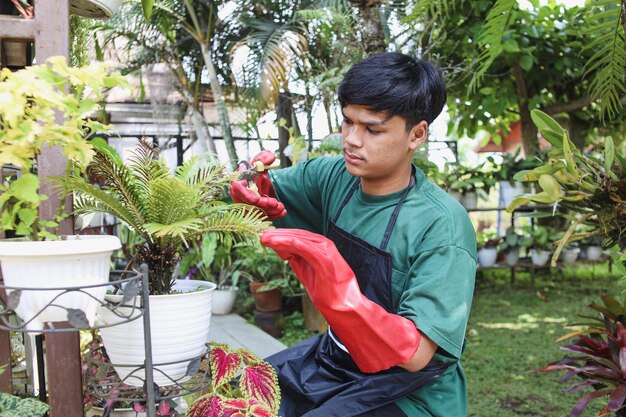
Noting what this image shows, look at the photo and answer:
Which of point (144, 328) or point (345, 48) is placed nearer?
point (144, 328)

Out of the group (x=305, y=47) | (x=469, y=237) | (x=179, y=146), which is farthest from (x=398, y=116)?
(x=179, y=146)

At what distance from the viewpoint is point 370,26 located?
3.63 metres

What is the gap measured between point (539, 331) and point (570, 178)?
352 centimetres

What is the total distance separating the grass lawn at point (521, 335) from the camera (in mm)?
3693

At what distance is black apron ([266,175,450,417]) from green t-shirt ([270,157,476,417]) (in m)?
0.03

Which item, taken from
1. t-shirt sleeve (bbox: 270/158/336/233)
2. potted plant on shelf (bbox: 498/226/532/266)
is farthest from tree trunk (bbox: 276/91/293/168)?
t-shirt sleeve (bbox: 270/158/336/233)

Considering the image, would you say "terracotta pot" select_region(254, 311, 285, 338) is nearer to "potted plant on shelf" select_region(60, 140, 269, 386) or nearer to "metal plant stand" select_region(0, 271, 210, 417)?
"metal plant stand" select_region(0, 271, 210, 417)

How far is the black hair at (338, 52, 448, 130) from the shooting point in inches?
61.0

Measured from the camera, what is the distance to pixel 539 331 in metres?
5.29

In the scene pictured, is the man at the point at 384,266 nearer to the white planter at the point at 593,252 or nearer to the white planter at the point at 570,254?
the white planter at the point at 570,254

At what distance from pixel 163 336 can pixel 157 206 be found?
310 mm

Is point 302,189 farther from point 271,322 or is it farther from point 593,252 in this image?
point 593,252

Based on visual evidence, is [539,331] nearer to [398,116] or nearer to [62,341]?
[398,116]

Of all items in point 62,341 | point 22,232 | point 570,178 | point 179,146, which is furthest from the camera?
point 179,146
